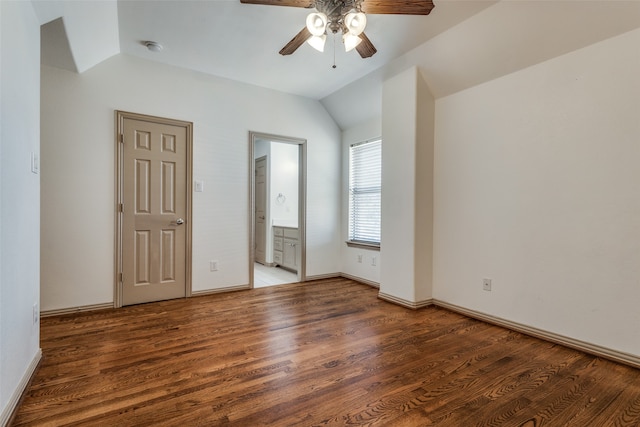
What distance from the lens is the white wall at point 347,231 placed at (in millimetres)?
4219

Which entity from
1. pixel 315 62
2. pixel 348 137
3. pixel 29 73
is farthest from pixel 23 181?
pixel 348 137

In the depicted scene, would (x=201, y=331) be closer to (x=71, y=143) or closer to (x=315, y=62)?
(x=71, y=143)

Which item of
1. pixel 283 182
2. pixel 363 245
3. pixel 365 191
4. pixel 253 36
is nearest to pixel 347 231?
pixel 363 245

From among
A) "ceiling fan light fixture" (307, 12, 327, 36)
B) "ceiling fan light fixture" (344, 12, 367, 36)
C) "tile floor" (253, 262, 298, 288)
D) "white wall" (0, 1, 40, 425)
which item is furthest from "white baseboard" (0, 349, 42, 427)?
"ceiling fan light fixture" (344, 12, 367, 36)

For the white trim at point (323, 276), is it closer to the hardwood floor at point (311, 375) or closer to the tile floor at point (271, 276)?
the tile floor at point (271, 276)

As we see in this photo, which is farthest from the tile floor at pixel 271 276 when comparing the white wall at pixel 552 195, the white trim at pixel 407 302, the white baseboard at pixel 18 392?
the white baseboard at pixel 18 392

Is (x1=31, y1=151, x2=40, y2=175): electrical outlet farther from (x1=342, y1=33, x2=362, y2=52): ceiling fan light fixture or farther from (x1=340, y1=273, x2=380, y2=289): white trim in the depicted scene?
(x1=340, y1=273, x2=380, y2=289): white trim

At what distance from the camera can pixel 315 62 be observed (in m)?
3.37

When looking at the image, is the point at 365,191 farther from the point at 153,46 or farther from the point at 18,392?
the point at 18,392

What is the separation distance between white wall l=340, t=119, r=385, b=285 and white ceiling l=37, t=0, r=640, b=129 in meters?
0.80

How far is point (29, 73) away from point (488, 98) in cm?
348

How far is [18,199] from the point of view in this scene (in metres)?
1.66

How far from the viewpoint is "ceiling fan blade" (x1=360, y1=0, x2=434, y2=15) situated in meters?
1.99

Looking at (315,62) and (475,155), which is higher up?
(315,62)
